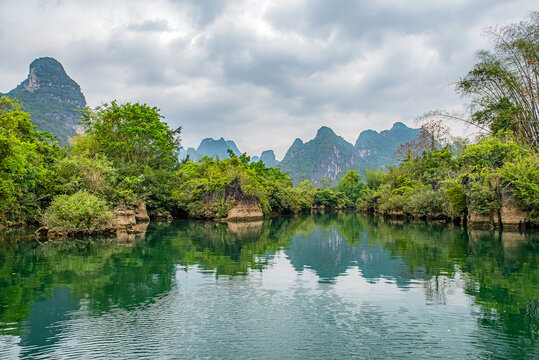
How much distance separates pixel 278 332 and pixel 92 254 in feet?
33.6

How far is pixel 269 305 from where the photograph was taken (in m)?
7.34

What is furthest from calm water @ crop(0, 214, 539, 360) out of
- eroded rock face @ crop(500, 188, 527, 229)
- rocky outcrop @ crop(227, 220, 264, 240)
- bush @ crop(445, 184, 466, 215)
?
bush @ crop(445, 184, 466, 215)

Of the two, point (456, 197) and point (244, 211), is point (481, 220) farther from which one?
point (244, 211)

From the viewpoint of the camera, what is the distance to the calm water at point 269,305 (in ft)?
17.3

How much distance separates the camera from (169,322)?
6.30 meters

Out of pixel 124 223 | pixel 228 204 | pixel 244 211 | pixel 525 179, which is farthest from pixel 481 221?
pixel 124 223

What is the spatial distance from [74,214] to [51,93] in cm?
11659

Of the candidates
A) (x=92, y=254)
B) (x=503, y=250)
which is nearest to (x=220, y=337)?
(x=92, y=254)

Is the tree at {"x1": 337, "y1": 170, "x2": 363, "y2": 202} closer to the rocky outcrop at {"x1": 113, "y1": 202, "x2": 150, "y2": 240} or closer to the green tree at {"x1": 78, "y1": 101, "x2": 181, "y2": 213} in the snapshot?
the green tree at {"x1": 78, "y1": 101, "x2": 181, "y2": 213}

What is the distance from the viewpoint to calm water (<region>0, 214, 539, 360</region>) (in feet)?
17.3

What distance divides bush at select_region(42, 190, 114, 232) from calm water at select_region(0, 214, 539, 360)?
4.48m

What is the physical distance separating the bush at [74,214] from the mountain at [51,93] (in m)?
87.2

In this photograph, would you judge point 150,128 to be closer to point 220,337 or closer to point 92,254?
point 92,254

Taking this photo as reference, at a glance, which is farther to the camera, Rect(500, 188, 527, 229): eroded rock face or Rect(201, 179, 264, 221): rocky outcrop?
Rect(201, 179, 264, 221): rocky outcrop
